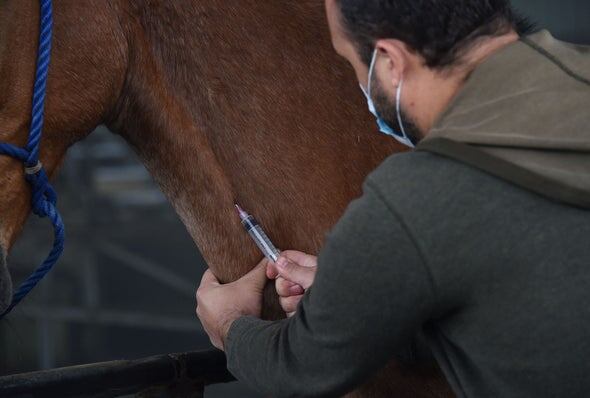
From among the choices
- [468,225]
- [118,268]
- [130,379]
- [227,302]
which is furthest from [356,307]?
[118,268]

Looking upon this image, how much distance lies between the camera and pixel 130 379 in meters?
1.75

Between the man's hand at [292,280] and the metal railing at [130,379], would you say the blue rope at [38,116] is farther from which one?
the man's hand at [292,280]

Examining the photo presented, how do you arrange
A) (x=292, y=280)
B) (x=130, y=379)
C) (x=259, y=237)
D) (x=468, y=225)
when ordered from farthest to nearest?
(x=130, y=379)
(x=259, y=237)
(x=292, y=280)
(x=468, y=225)

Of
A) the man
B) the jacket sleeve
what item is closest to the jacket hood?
Result: the man

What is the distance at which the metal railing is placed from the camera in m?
1.62

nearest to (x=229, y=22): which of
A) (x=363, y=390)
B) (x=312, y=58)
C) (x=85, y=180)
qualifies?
(x=312, y=58)

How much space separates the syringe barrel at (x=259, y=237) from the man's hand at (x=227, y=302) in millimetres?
21

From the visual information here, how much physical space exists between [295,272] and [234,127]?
0.29 metres

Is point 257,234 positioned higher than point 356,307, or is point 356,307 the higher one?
point 356,307

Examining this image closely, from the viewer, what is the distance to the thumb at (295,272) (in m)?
1.43

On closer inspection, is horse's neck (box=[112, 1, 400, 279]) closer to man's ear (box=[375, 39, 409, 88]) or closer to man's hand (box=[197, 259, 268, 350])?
man's hand (box=[197, 259, 268, 350])

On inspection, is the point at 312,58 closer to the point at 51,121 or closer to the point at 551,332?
the point at 51,121

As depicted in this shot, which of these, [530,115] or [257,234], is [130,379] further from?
[530,115]

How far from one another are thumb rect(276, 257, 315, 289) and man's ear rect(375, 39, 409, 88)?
36 cm
